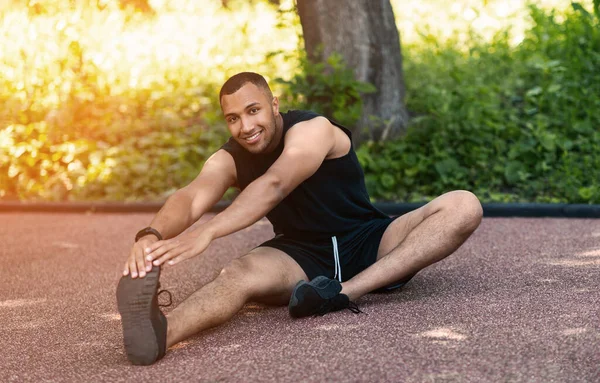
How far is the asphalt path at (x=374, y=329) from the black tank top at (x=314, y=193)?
1.44ft

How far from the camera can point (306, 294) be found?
4.02m

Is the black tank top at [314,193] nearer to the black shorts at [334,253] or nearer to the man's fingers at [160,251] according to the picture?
the black shorts at [334,253]

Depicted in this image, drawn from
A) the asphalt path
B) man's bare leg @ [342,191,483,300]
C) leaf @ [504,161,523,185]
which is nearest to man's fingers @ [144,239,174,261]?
the asphalt path

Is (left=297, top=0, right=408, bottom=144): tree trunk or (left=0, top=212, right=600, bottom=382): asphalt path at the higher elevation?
(left=297, top=0, right=408, bottom=144): tree trunk

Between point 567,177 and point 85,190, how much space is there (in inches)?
196

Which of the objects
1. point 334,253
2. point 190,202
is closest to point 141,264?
point 190,202

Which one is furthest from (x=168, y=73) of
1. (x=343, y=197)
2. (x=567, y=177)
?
(x=343, y=197)

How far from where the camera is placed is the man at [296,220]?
3924mm

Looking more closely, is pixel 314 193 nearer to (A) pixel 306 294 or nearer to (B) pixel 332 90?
(A) pixel 306 294

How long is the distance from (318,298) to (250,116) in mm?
952

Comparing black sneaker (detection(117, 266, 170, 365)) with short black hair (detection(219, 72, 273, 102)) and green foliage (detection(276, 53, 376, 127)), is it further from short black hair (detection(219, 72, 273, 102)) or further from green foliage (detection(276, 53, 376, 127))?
green foliage (detection(276, 53, 376, 127))

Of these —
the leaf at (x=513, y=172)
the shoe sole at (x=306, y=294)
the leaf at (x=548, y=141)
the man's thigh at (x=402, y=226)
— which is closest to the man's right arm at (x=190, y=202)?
the shoe sole at (x=306, y=294)

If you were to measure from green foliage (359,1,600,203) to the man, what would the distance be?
3517 mm

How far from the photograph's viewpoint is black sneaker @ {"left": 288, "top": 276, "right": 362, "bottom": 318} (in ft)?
13.2
